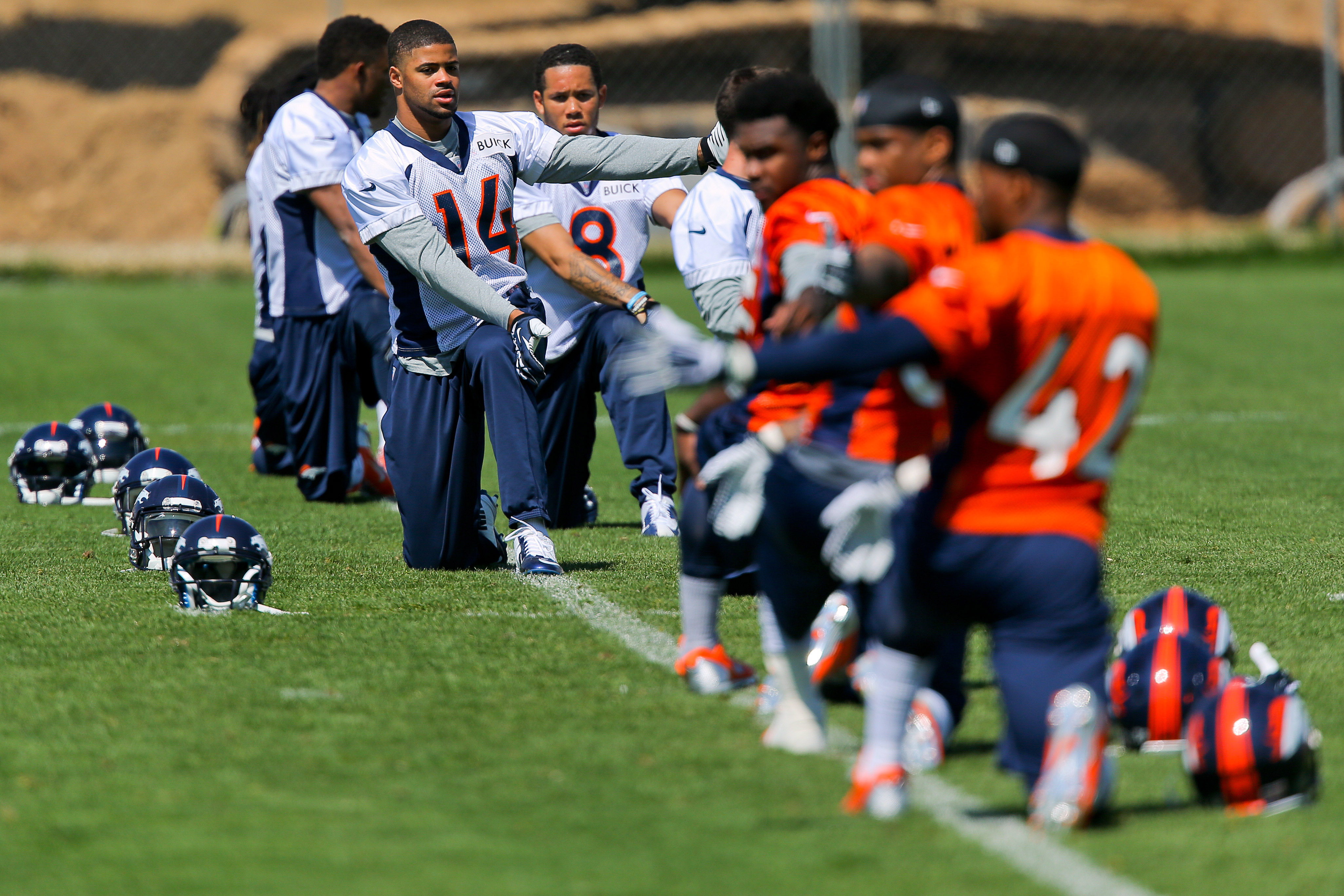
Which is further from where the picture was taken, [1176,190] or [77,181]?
[77,181]

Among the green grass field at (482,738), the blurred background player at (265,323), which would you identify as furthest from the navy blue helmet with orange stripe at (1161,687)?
the blurred background player at (265,323)

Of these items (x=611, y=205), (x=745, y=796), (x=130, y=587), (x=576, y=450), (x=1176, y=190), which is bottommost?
(x=745, y=796)

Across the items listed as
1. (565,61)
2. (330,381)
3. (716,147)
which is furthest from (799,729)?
(330,381)

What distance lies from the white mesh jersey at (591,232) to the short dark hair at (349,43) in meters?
1.47

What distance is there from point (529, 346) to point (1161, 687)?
9.51ft

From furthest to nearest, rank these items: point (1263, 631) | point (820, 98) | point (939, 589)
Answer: point (1263, 631) < point (820, 98) < point (939, 589)

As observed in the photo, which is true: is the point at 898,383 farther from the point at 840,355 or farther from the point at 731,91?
the point at 731,91

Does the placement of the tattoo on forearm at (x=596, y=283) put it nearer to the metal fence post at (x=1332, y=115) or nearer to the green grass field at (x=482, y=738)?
the green grass field at (x=482, y=738)

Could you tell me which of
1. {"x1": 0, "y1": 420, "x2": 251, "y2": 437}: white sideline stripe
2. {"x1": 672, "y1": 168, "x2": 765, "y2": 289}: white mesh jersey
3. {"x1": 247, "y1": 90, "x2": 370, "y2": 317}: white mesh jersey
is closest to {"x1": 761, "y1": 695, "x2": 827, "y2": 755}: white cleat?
{"x1": 672, "y1": 168, "x2": 765, "y2": 289}: white mesh jersey

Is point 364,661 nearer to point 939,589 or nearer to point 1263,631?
point 939,589

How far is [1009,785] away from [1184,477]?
17.7 feet

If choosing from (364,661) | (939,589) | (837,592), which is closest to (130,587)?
(364,661)

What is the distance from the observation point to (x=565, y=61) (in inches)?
309

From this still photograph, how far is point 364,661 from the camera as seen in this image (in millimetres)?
5227
